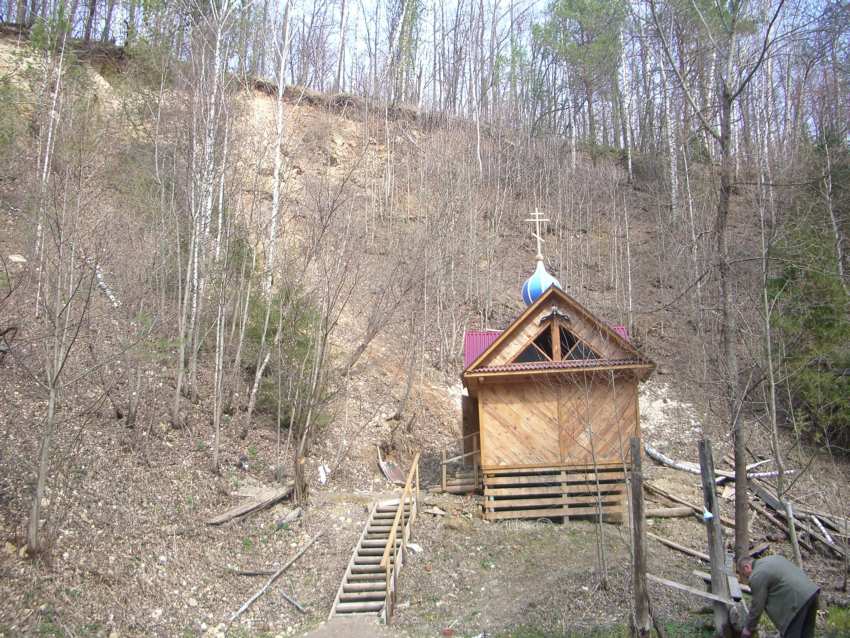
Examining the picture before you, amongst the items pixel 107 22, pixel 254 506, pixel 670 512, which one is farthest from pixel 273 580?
pixel 107 22

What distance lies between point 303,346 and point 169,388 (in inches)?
147

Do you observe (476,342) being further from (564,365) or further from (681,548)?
(681,548)

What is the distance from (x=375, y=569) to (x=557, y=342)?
6.94m

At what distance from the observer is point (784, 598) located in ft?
21.5

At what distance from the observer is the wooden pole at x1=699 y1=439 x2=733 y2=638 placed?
26.4 ft

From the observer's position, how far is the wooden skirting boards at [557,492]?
48.4 ft

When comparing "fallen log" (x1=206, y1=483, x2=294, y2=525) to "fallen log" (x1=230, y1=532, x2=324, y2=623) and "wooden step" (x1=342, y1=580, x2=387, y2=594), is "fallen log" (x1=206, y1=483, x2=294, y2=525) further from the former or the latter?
"wooden step" (x1=342, y1=580, x2=387, y2=594)

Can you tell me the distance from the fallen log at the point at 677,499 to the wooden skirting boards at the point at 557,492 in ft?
6.51

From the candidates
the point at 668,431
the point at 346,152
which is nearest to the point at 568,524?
the point at 668,431

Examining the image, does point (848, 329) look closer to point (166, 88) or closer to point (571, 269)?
point (571, 269)

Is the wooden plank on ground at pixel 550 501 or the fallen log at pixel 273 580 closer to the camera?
the fallen log at pixel 273 580

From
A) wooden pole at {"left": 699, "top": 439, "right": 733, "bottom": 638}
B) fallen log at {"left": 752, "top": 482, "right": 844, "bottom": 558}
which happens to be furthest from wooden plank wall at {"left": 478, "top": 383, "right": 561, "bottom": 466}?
wooden pole at {"left": 699, "top": 439, "right": 733, "bottom": 638}

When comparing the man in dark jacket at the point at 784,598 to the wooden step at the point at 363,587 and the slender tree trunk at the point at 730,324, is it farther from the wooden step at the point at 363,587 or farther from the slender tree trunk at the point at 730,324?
the wooden step at the point at 363,587

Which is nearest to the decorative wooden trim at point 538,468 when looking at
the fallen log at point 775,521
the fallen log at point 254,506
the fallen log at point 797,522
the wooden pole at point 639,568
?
the fallen log at point 797,522
